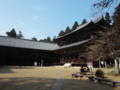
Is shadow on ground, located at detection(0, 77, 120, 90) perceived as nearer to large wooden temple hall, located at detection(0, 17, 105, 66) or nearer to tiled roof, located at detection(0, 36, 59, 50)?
large wooden temple hall, located at detection(0, 17, 105, 66)

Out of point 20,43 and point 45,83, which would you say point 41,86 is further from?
point 20,43

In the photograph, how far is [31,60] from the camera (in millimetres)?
36406

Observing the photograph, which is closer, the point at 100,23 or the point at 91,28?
the point at 91,28

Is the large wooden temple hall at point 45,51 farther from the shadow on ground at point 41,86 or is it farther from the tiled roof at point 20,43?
the shadow on ground at point 41,86

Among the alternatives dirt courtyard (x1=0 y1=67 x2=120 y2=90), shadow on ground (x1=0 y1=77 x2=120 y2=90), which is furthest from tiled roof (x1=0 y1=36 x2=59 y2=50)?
shadow on ground (x1=0 y1=77 x2=120 y2=90)

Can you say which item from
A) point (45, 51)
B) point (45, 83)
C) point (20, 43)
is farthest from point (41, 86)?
point (20, 43)

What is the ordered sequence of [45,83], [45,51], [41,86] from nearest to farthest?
[41,86] < [45,83] < [45,51]

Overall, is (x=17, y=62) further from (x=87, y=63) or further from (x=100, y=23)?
(x=100, y=23)

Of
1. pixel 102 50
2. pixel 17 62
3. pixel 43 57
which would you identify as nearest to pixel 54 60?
pixel 43 57

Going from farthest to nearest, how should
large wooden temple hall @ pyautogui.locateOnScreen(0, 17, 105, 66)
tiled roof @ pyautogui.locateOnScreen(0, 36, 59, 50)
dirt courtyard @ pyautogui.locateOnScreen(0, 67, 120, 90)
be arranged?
tiled roof @ pyautogui.locateOnScreen(0, 36, 59, 50) < large wooden temple hall @ pyautogui.locateOnScreen(0, 17, 105, 66) < dirt courtyard @ pyautogui.locateOnScreen(0, 67, 120, 90)

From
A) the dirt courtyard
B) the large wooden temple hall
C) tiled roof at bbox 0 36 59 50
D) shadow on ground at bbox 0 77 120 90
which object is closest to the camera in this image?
shadow on ground at bbox 0 77 120 90

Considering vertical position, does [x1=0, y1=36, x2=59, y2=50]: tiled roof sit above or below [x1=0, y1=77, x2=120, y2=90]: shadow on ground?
above

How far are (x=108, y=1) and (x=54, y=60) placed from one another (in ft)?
A: 107

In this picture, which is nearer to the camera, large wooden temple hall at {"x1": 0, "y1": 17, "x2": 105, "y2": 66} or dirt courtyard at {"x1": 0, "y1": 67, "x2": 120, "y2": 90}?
dirt courtyard at {"x1": 0, "y1": 67, "x2": 120, "y2": 90}
